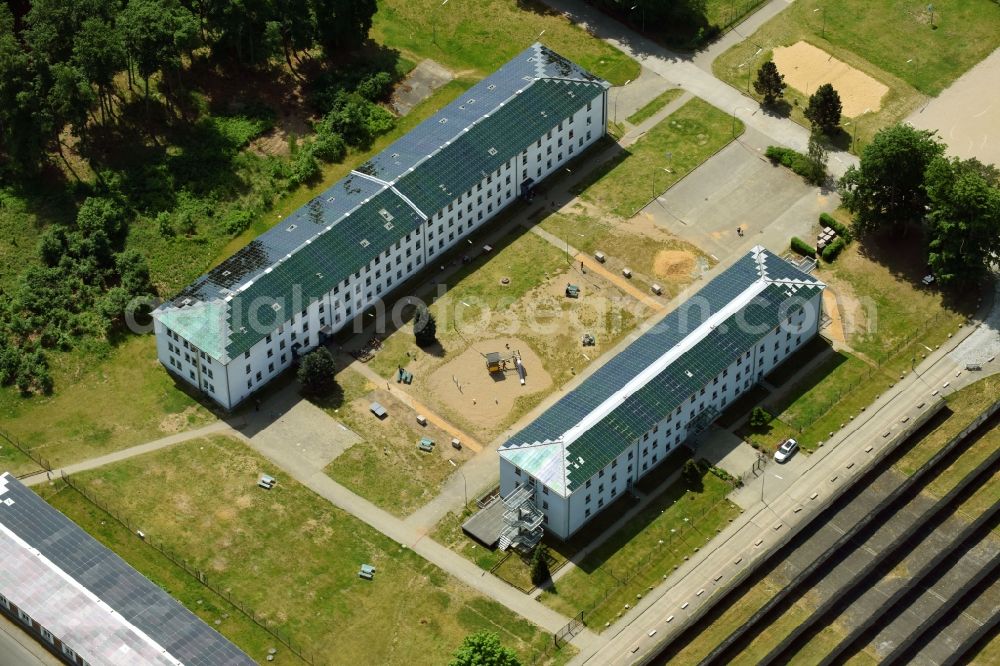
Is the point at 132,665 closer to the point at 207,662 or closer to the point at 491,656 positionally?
the point at 207,662

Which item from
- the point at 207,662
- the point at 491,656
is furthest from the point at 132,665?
the point at 491,656
